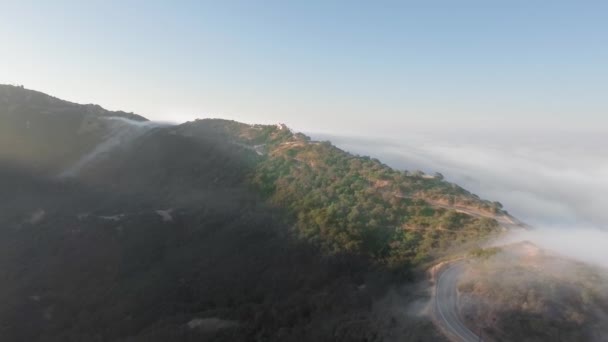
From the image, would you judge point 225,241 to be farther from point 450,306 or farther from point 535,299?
point 535,299

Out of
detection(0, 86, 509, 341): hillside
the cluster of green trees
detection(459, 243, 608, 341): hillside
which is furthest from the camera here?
the cluster of green trees

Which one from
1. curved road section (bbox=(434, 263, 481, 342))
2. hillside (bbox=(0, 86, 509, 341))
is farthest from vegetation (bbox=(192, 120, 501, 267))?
curved road section (bbox=(434, 263, 481, 342))

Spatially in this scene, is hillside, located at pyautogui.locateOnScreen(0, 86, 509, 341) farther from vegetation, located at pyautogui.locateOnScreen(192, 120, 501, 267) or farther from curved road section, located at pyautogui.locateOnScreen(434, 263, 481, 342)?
curved road section, located at pyautogui.locateOnScreen(434, 263, 481, 342)


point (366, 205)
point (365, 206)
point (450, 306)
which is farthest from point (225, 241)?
point (450, 306)

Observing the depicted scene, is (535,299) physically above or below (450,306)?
above

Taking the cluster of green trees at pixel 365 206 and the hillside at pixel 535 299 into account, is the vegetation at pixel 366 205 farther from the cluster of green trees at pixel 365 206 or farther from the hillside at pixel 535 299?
the hillside at pixel 535 299
